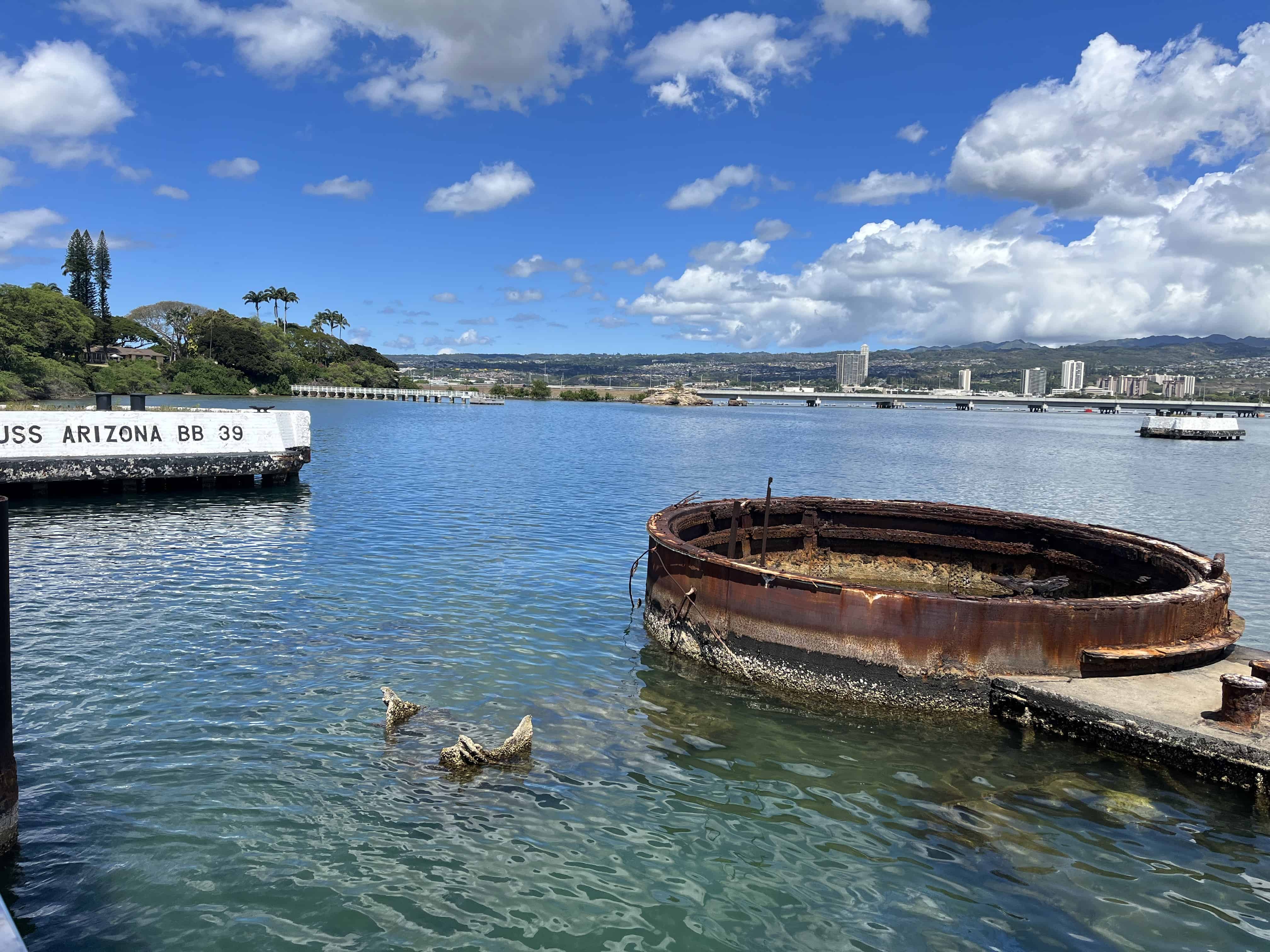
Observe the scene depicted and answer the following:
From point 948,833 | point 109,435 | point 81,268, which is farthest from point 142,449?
point 81,268

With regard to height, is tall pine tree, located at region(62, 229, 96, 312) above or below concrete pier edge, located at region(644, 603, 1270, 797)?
above

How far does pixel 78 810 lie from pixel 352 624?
5915 millimetres

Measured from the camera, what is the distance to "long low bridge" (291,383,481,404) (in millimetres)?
157500

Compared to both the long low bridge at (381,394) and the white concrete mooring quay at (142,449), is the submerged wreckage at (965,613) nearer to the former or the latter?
the white concrete mooring quay at (142,449)

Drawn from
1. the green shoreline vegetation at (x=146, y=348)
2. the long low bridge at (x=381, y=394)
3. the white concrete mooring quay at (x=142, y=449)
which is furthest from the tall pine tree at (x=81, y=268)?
the white concrete mooring quay at (x=142, y=449)

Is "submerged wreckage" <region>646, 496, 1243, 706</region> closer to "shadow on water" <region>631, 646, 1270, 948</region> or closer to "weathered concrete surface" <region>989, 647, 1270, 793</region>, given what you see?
"weathered concrete surface" <region>989, 647, 1270, 793</region>

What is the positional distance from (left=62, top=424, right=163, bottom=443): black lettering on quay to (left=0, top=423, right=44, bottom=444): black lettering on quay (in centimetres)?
1

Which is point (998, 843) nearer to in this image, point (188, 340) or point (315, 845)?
point (315, 845)

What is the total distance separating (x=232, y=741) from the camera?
8.28 metres

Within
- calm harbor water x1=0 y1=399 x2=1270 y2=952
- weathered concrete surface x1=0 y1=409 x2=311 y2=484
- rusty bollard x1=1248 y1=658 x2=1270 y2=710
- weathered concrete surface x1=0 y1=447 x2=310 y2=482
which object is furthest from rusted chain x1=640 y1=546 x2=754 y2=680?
weathered concrete surface x1=0 y1=409 x2=311 y2=484

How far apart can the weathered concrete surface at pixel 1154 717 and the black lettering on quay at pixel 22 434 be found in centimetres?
2719

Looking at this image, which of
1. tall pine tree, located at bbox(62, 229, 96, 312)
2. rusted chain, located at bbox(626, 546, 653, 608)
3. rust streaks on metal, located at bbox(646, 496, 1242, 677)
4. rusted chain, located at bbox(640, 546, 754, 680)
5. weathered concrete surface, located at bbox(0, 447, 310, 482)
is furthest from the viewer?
tall pine tree, located at bbox(62, 229, 96, 312)

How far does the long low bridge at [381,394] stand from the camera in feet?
517

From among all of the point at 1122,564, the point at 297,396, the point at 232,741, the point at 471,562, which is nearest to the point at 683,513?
the point at 471,562
